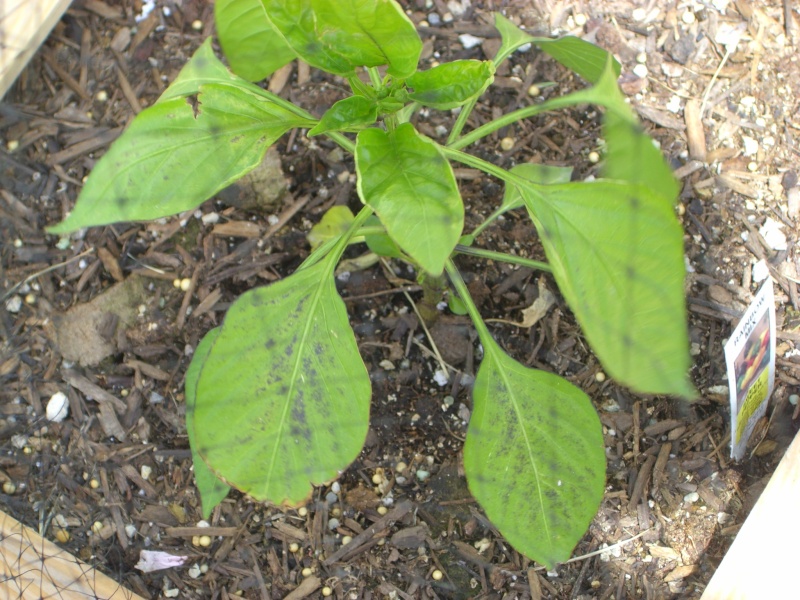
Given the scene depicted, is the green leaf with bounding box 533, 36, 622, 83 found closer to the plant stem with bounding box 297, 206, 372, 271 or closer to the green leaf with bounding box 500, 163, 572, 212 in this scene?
the green leaf with bounding box 500, 163, 572, 212

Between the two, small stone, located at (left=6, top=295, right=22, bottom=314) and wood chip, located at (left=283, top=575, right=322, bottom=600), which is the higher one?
small stone, located at (left=6, top=295, right=22, bottom=314)

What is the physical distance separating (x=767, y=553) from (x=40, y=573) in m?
1.32

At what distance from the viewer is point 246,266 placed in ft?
5.20

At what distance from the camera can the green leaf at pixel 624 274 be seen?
784 millimetres

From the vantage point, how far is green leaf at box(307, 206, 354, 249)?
152 cm

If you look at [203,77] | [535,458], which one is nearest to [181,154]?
[203,77]

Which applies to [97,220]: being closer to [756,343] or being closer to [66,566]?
[66,566]

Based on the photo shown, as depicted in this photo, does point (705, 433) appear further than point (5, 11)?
No

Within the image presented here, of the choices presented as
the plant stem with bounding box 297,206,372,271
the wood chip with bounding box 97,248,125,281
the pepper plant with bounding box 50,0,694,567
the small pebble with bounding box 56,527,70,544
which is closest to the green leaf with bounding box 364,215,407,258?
the pepper plant with bounding box 50,0,694,567

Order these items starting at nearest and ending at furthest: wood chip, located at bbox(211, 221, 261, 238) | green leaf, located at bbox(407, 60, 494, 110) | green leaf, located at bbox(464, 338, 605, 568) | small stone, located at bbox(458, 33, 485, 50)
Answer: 1. green leaf, located at bbox(407, 60, 494, 110)
2. green leaf, located at bbox(464, 338, 605, 568)
3. wood chip, located at bbox(211, 221, 261, 238)
4. small stone, located at bbox(458, 33, 485, 50)

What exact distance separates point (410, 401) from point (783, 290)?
86 centimetres

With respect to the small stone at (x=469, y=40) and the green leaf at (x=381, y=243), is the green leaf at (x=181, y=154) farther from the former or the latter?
the small stone at (x=469, y=40)

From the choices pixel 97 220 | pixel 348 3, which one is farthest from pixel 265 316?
pixel 348 3

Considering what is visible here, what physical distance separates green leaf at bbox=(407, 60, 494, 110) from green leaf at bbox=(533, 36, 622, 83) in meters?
0.28
